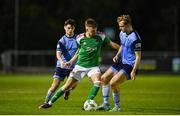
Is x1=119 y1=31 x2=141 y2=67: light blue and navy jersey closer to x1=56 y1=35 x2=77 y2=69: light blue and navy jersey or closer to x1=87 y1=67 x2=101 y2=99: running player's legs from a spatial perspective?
x1=87 y1=67 x2=101 y2=99: running player's legs

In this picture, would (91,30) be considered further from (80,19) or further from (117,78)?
(80,19)

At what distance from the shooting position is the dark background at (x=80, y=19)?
59594 mm

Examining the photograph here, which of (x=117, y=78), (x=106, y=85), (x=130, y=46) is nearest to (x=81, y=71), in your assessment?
(x=106, y=85)

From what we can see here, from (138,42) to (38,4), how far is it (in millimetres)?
51054

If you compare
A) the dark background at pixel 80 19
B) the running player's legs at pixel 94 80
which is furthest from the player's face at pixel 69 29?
the dark background at pixel 80 19

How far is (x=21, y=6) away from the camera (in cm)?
6394

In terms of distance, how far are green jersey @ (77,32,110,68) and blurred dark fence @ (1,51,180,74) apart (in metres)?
28.8

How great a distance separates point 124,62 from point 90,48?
900 millimetres

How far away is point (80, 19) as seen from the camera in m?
64.7

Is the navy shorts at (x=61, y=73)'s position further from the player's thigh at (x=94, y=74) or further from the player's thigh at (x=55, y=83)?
the player's thigh at (x=94, y=74)

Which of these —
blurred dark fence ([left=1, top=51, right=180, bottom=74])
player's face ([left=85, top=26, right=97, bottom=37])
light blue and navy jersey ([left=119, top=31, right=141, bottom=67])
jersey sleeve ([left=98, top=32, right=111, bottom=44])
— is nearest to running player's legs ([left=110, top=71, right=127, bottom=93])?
light blue and navy jersey ([left=119, top=31, right=141, bottom=67])

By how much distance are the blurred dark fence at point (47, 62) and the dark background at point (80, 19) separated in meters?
4.42

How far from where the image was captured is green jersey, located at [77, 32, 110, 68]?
1755 cm

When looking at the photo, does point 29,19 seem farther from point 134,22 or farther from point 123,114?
point 123,114
